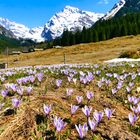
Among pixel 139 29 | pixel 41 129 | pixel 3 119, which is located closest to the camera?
pixel 41 129

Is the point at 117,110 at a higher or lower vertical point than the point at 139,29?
lower

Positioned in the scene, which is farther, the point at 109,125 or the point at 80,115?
the point at 80,115

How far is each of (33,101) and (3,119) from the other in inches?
35.0

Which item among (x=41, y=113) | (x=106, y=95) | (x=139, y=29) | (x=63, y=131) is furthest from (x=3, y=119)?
(x=139, y=29)

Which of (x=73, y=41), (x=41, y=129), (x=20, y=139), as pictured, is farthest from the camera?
(x=73, y=41)

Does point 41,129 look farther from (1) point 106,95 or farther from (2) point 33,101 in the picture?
(1) point 106,95

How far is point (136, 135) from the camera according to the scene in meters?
4.40

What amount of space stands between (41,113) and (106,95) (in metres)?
2.42

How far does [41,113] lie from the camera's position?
504cm

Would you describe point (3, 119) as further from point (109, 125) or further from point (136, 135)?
point (136, 135)

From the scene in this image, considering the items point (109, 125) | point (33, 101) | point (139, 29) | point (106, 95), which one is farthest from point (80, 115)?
point (139, 29)

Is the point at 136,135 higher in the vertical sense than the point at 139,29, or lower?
lower

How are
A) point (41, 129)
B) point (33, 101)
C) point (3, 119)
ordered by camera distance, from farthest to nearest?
point (33, 101)
point (3, 119)
point (41, 129)

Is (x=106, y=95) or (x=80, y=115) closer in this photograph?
(x=80, y=115)
